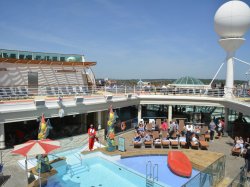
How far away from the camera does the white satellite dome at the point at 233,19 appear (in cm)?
2059

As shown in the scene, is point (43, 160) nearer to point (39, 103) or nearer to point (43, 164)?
point (43, 164)

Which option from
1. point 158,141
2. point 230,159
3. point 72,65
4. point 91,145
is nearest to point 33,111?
point 91,145

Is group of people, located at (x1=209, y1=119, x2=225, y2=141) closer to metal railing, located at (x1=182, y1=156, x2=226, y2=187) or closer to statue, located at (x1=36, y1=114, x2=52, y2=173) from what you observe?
metal railing, located at (x1=182, y1=156, x2=226, y2=187)

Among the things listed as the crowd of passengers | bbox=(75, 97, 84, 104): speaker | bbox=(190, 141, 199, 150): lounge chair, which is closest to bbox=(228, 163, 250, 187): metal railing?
bbox=(190, 141, 199, 150): lounge chair

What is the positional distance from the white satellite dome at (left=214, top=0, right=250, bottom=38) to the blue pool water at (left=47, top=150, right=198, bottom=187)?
14.2 metres

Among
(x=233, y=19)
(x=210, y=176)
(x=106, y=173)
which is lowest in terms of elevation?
(x=106, y=173)

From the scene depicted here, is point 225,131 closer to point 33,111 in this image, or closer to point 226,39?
point 226,39

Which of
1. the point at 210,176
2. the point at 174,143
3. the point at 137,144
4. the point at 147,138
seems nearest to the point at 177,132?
the point at 174,143

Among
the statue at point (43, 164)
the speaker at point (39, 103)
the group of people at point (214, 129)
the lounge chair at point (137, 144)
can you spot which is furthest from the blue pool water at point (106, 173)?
the group of people at point (214, 129)

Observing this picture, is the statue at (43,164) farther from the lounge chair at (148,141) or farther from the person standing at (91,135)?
the lounge chair at (148,141)

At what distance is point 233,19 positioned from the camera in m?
20.7

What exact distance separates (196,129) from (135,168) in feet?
20.3

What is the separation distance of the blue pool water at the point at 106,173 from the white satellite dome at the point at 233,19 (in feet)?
46.6

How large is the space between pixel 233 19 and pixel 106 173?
17558 millimetres
